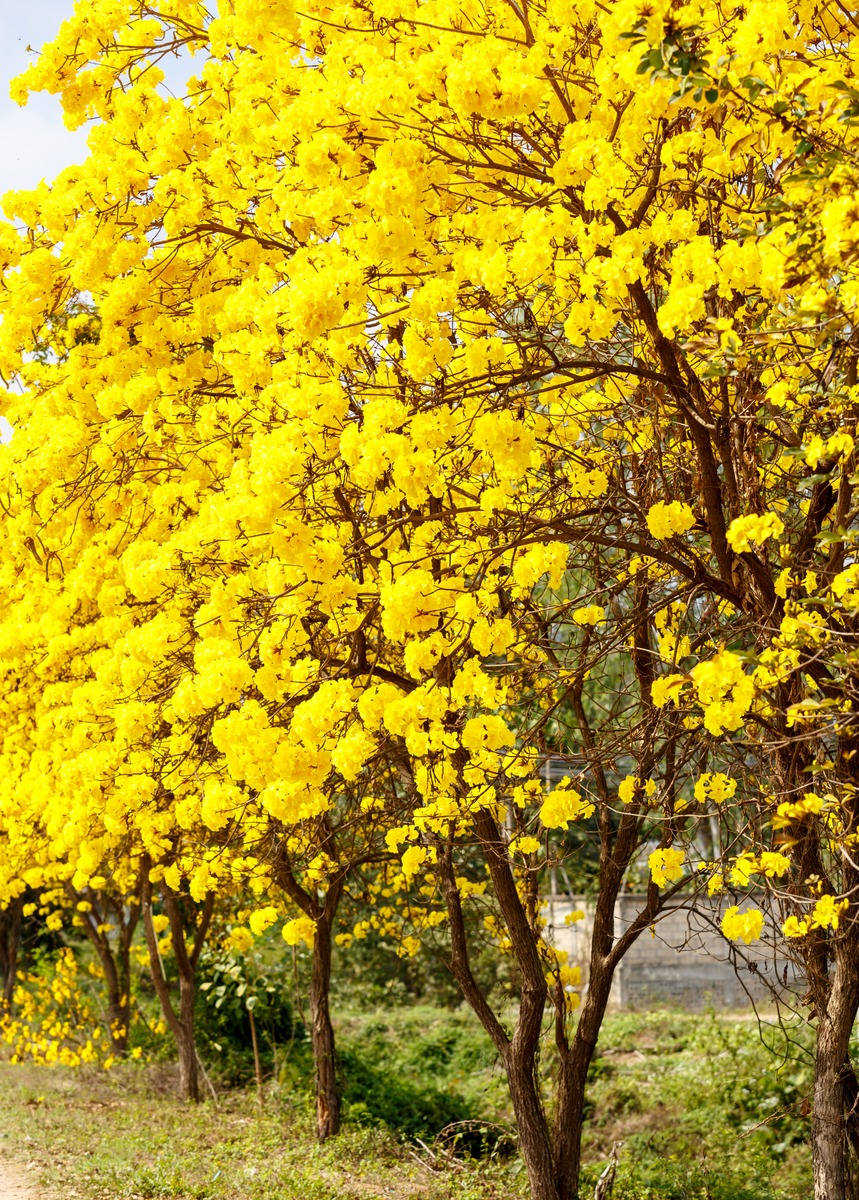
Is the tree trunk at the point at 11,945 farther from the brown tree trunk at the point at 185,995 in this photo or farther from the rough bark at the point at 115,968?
the brown tree trunk at the point at 185,995

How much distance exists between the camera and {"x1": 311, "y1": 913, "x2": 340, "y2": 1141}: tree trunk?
898 cm

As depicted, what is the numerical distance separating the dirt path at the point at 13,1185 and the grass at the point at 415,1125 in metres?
0.17

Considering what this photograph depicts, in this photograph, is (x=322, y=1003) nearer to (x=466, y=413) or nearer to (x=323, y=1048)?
(x=323, y=1048)

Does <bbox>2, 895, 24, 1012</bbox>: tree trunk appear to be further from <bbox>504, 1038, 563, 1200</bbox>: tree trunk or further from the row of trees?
<bbox>504, 1038, 563, 1200</bbox>: tree trunk

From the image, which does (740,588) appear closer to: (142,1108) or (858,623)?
(858,623)

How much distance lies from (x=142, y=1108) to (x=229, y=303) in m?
8.45

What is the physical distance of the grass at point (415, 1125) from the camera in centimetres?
742

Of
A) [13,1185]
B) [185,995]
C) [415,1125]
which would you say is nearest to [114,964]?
[185,995]

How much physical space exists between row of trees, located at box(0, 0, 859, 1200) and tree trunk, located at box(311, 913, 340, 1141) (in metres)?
2.94

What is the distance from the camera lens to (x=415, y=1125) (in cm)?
1059

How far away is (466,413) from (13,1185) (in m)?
5.93

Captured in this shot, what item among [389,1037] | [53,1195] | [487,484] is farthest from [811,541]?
[389,1037]

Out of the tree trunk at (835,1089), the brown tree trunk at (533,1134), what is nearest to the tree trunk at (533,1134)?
the brown tree trunk at (533,1134)

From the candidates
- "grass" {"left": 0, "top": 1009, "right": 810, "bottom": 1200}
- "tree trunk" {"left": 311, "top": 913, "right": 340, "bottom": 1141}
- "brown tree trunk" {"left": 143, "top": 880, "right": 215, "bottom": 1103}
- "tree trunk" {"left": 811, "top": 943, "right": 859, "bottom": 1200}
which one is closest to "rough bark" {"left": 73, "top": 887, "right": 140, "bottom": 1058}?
"grass" {"left": 0, "top": 1009, "right": 810, "bottom": 1200}
